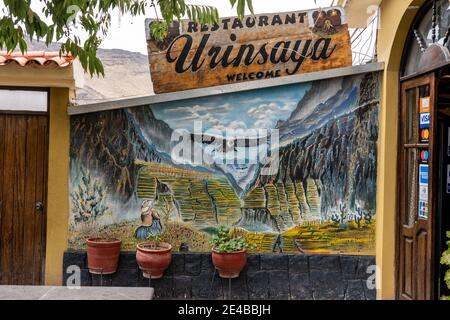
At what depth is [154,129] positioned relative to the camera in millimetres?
6324

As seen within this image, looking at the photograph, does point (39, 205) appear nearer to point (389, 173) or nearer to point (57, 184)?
point (57, 184)

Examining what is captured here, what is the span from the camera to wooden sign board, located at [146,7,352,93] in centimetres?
651

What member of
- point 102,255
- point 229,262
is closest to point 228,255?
point 229,262

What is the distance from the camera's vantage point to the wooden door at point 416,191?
507cm

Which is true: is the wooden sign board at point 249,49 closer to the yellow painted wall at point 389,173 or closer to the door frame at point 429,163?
the yellow painted wall at point 389,173

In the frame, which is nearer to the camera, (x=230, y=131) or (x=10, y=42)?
(x=10, y=42)

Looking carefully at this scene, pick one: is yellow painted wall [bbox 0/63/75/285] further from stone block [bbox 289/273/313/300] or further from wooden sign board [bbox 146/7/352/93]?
stone block [bbox 289/273/313/300]

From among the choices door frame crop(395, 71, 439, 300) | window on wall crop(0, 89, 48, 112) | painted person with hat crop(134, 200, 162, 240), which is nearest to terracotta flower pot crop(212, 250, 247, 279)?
painted person with hat crop(134, 200, 162, 240)

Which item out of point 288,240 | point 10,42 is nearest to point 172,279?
point 288,240

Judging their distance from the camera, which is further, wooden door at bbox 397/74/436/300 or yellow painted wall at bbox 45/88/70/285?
yellow painted wall at bbox 45/88/70/285

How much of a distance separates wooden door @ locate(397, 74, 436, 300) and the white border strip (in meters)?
0.84

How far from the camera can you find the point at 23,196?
628cm

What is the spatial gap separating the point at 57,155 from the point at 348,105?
3.80 metres

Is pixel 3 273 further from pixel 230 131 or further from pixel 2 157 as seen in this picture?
pixel 230 131
